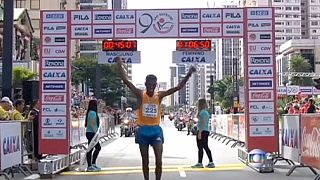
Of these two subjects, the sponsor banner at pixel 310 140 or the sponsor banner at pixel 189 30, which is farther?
the sponsor banner at pixel 189 30

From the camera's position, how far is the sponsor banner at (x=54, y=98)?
19.0 m

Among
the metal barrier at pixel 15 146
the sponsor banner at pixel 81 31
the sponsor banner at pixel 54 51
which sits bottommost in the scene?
the metal barrier at pixel 15 146

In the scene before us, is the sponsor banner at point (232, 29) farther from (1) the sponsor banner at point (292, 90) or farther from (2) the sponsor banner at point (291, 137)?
(1) the sponsor banner at point (292, 90)

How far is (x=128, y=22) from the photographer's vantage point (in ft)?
62.6

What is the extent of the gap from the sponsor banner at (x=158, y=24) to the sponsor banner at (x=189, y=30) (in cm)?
18

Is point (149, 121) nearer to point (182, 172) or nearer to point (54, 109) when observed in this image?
point (182, 172)

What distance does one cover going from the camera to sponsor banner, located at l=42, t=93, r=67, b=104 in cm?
1900

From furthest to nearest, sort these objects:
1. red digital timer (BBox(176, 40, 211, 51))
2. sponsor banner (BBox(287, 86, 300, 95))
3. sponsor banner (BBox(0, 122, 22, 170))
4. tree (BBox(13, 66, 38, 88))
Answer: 1. sponsor banner (BBox(287, 86, 300, 95))
2. tree (BBox(13, 66, 38, 88))
3. red digital timer (BBox(176, 40, 211, 51))
4. sponsor banner (BBox(0, 122, 22, 170))

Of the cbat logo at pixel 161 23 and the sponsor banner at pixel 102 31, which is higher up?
the cbat logo at pixel 161 23

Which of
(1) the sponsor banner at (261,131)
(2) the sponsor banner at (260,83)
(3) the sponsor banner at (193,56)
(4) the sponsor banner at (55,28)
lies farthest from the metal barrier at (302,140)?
(4) the sponsor banner at (55,28)

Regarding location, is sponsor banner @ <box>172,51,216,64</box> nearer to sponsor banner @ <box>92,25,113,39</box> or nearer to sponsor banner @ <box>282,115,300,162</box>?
sponsor banner @ <box>92,25,113,39</box>

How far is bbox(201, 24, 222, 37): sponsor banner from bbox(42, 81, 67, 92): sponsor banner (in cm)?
439

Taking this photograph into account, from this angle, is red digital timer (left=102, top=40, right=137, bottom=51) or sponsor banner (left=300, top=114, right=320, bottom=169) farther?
red digital timer (left=102, top=40, right=137, bottom=51)

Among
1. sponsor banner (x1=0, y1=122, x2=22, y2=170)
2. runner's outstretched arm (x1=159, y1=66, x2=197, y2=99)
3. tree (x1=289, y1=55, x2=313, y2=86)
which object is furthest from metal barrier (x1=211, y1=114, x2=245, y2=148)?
tree (x1=289, y1=55, x2=313, y2=86)
